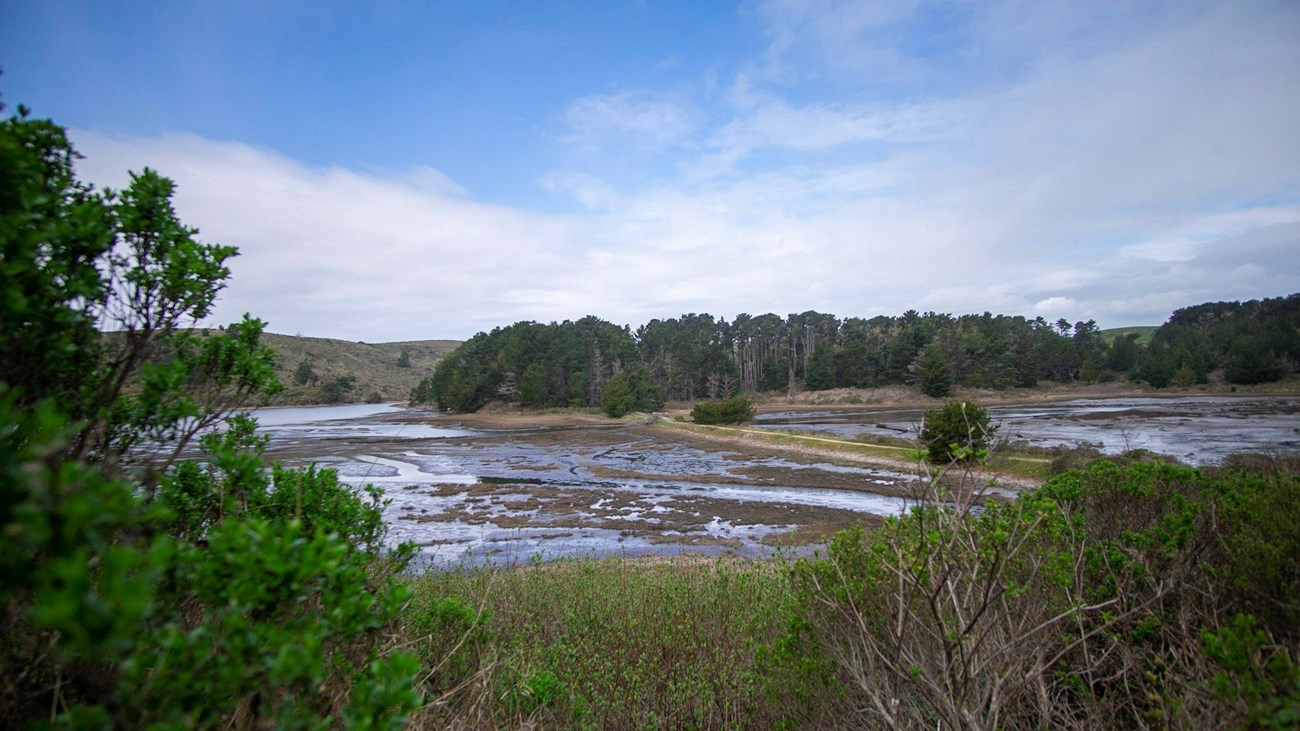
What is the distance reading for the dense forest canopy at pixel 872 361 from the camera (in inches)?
2790

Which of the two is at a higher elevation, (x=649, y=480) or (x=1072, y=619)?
(x=1072, y=619)

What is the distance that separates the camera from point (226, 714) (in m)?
2.53

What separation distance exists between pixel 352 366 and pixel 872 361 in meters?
119

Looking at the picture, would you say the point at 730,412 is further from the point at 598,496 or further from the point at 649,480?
the point at 598,496

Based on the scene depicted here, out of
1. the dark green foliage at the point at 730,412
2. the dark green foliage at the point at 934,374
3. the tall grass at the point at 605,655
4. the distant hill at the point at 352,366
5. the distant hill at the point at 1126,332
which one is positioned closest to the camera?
A: the tall grass at the point at 605,655

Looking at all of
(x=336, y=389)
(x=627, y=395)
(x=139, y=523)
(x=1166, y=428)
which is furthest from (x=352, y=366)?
(x=139, y=523)

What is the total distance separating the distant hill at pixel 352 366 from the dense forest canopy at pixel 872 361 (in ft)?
90.4

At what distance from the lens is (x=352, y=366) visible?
134625 millimetres

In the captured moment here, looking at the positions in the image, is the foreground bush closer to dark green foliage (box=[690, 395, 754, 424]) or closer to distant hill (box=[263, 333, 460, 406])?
dark green foliage (box=[690, 395, 754, 424])

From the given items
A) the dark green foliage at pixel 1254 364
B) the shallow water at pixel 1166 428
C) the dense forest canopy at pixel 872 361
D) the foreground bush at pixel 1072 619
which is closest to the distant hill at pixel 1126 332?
Answer: the dense forest canopy at pixel 872 361

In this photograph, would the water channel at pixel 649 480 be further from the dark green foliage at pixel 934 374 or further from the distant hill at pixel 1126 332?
the distant hill at pixel 1126 332

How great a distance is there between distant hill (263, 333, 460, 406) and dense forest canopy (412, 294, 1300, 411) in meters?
27.6

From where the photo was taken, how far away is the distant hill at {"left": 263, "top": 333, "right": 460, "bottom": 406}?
108 metres

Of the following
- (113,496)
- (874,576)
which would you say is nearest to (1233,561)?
(874,576)
